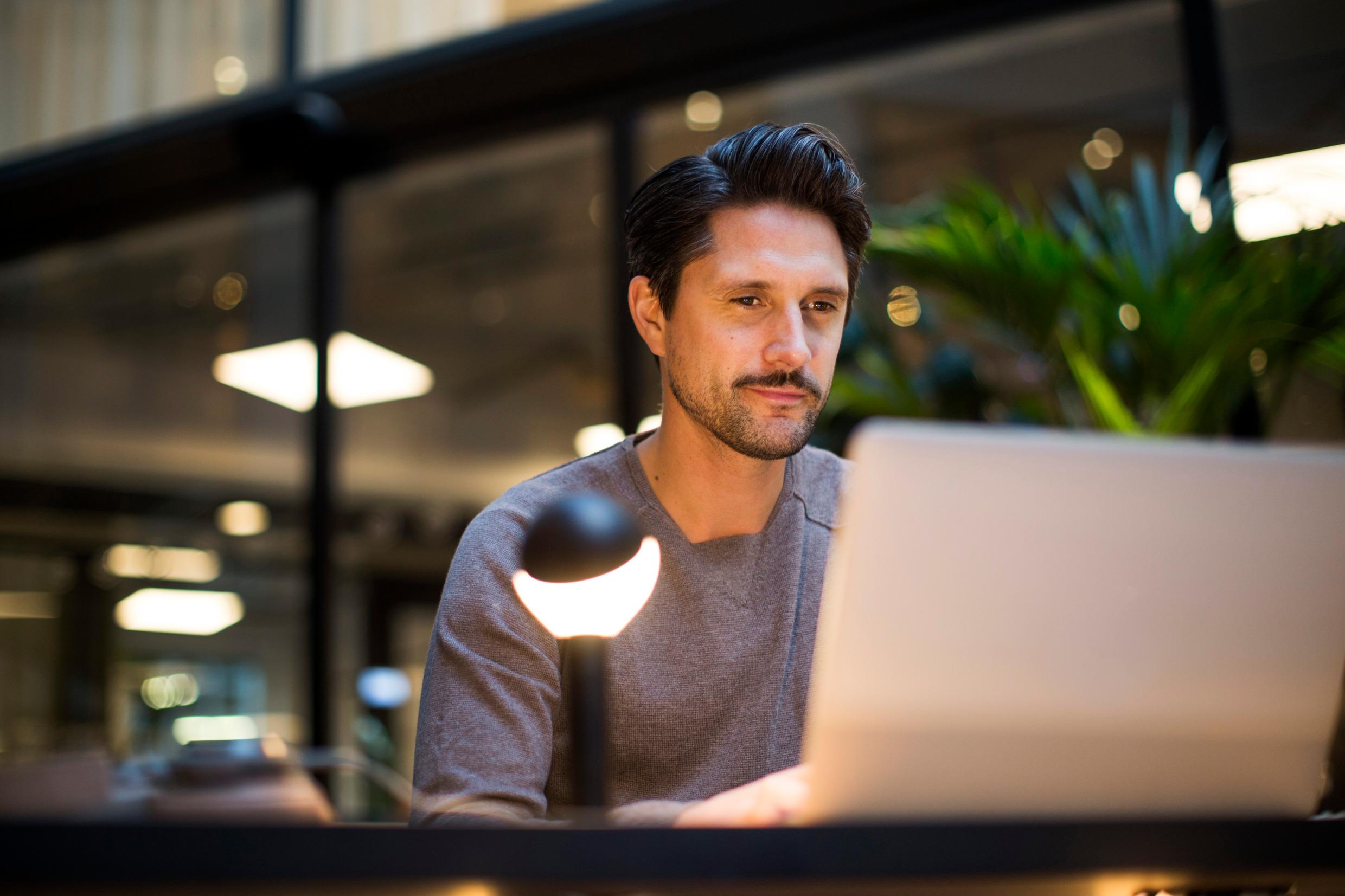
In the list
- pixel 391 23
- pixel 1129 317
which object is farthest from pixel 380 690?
pixel 1129 317

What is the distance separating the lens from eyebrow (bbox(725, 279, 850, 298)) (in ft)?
4.76

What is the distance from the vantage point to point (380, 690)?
17.2ft

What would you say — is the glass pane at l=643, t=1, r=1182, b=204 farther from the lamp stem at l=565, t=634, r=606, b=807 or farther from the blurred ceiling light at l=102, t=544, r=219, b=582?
the blurred ceiling light at l=102, t=544, r=219, b=582

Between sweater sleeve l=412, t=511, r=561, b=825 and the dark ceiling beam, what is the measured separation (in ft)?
7.91

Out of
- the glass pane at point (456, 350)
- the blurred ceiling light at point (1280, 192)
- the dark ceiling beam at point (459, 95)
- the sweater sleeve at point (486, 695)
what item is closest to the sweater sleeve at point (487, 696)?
the sweater sleeve at point (486, 695)

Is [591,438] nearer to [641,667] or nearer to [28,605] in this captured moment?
[28,605]

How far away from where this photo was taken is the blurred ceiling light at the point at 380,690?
525cm

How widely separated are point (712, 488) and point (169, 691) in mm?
4793

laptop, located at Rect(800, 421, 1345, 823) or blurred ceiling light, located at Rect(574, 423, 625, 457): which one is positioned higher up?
blurred ceiling light, located at Rect(574, 423, 625, 457)

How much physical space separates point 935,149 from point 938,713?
3062 mm

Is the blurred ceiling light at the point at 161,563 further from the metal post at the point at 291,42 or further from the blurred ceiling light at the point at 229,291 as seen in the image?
the metal post at the point at 291,42

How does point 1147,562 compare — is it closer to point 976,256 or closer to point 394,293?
point 976,256

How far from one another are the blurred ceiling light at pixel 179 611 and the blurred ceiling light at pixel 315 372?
1.22 metres

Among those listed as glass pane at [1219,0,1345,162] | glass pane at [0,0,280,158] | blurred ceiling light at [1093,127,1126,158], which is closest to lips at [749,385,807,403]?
glass pane at [1219,0,1345,162]
